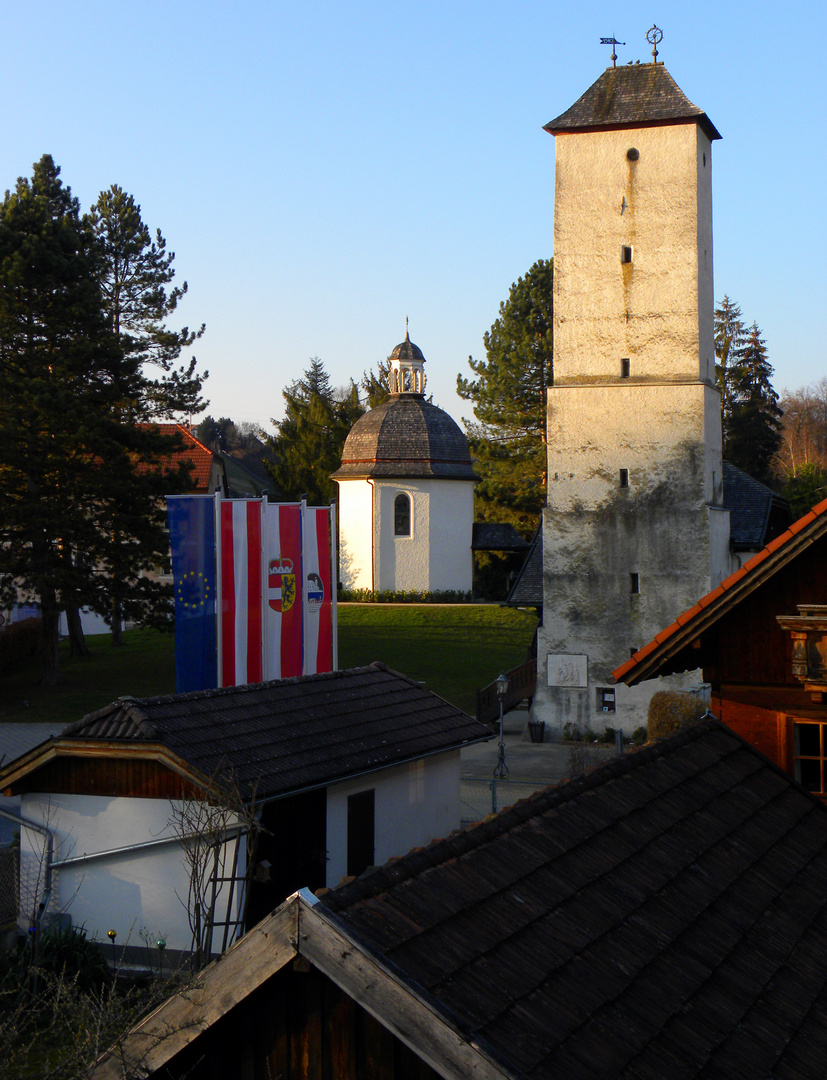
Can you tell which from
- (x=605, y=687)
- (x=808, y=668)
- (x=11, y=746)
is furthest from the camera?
(x=605, y=687)

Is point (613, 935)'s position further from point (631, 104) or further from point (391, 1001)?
point (631, 104)

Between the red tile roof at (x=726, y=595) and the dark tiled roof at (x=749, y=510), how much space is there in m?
22.1

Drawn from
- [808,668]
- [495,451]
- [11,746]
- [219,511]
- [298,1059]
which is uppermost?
[495,451]

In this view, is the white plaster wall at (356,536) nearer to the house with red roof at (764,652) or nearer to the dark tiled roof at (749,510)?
the dark tiled roof at (749,510)

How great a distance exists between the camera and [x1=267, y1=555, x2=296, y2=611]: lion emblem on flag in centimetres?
2234

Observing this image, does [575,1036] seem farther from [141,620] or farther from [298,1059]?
[141,620]

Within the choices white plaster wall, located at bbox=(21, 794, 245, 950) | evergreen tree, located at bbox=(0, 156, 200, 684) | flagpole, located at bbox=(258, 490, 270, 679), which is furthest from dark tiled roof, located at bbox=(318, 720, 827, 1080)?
evergreen tree, located at bbox=(0, 156, 200, 684)

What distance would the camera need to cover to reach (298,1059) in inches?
151

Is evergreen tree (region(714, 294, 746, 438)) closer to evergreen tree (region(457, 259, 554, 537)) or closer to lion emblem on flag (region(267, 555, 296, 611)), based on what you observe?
evergreen tree (region(457, 259, 554, 537))

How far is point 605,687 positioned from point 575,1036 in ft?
83.7

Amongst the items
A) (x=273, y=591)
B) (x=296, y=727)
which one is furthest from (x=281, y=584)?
(x=296, y=727)

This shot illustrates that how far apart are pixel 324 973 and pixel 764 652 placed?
23.3 ft

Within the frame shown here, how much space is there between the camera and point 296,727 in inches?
547

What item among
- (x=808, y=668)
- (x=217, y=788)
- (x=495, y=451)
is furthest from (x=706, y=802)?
(x=495, y=451)
